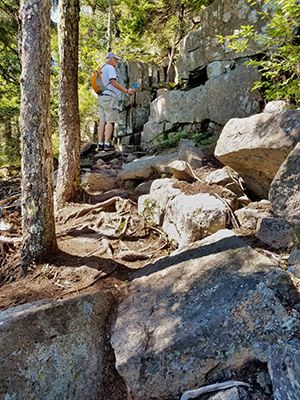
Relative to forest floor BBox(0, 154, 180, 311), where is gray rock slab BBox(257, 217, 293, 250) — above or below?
above

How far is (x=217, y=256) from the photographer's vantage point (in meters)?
2.45

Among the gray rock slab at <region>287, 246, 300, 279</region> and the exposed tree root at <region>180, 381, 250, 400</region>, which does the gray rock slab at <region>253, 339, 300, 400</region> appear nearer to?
the exposed tree root at <region>180, 381, 250, 400</region>

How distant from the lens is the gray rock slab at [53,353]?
5.53 feet

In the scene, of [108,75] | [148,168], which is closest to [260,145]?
[148,168]

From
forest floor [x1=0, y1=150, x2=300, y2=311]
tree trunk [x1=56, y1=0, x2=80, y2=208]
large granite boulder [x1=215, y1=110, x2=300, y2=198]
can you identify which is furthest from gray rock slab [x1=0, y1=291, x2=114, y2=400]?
tree trunk [x1=56, y1=0, x2=80, y2=208]

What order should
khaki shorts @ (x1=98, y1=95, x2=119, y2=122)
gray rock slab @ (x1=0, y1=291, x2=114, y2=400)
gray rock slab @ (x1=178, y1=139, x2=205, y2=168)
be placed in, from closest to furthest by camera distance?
gray rock slab @ (x1=0, y1=291, x2=114, y2=400) → gray rock slab @ (x1=178, y1=139, x2=205, y2=168) → khaki shorts @ (x1=98, y1=95, x2=119, y2=122)

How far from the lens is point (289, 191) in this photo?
1960 mm

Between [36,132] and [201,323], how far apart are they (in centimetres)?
318

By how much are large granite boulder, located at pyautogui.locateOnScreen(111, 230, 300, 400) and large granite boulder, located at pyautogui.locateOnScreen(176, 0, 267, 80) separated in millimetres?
6792

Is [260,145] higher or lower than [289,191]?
higher

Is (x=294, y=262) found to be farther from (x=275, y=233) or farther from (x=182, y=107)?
(x=182, y=107)

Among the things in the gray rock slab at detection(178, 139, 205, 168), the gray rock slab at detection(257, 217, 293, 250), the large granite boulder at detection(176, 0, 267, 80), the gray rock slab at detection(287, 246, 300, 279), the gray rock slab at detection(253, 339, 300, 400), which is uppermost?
the large granite boulder at detection(176, 0, 267, 80)

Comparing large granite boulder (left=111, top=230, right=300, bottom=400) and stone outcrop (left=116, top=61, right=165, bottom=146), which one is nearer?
large granite boulder (left=111, top=230, right=300, bottom=400)

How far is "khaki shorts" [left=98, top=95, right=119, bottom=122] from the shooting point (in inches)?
292
